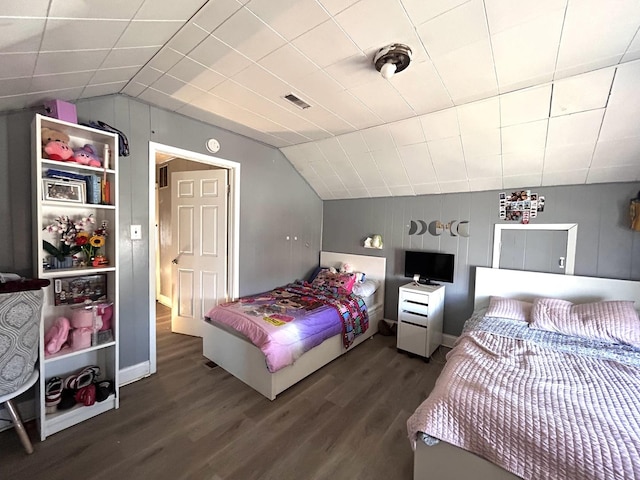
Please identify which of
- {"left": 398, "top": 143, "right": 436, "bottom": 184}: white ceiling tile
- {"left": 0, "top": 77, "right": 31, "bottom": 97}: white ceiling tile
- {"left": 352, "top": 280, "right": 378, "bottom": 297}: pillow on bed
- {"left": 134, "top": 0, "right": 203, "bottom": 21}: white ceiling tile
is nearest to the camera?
{"left": 134, "top": 0, "right": 203, "bottom": 21}: white ceiling tile

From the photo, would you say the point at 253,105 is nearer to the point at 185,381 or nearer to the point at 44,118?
the point at 44,118

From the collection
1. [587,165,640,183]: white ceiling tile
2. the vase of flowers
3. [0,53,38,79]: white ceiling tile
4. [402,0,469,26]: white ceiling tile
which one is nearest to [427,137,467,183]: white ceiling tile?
[587,165,640,183]: white ceiling tile

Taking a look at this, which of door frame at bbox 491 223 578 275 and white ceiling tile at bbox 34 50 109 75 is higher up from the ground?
white ceiling tile at bbox 34 50 109 75

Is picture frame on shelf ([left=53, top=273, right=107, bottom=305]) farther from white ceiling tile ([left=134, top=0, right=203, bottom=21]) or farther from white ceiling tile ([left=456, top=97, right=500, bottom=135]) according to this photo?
white ceiling tile ([left=456, top=97, right=500, bottom=135])

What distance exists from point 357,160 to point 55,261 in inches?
116

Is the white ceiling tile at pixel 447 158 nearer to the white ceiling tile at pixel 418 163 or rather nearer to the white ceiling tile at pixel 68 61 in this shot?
the white ceiling tile at pixel 418 163

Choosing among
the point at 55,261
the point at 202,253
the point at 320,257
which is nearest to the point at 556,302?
the point at 320,257

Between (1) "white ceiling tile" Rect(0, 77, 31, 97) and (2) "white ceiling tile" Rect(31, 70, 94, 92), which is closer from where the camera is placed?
(1) "white ceiling tile" Rect(0, 77, 31, 97)

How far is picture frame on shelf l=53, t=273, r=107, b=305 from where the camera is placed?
1858mm

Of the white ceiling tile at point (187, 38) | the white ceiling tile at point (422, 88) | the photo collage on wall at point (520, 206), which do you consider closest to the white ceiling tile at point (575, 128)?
the photo collage on wall at point (520, 206)

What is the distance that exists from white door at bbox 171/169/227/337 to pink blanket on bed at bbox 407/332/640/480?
251 cm

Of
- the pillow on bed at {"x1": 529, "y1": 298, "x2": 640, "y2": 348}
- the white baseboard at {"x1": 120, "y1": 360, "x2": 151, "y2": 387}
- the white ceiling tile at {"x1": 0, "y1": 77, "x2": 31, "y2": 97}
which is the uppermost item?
the white ceiling tile at {"x1": 0, "y1": 77, "x2": 31, "y2": 97}

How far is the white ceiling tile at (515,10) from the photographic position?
1210 mm

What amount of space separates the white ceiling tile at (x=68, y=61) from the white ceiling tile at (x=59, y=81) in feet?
0.22
